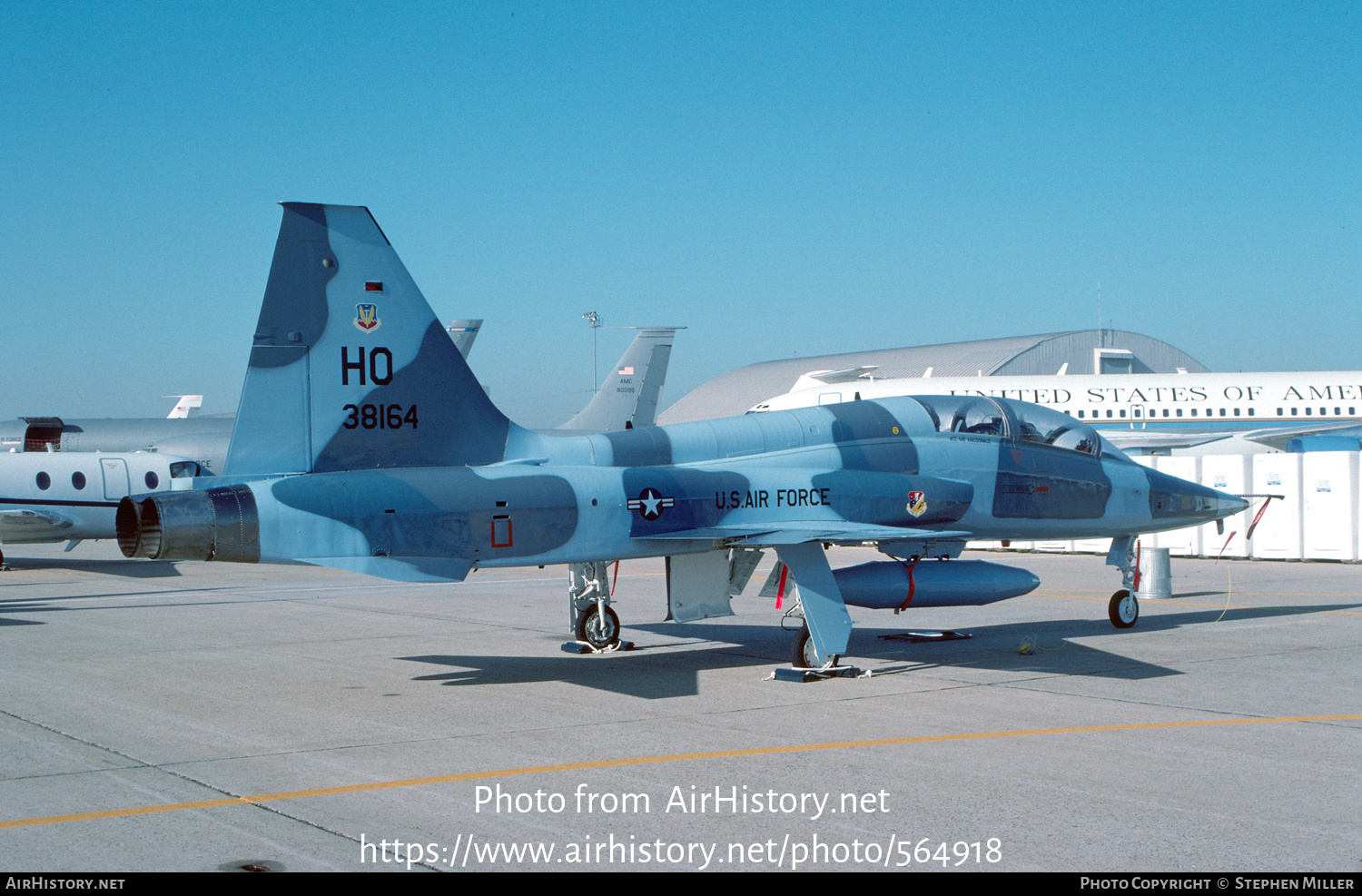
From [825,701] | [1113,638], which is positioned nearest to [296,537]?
[825,701]

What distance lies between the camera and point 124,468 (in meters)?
28.3

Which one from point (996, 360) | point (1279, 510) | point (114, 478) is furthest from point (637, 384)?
point (996, 360)

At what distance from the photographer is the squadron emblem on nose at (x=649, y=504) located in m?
11.7

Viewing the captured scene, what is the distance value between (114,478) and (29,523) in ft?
6.68

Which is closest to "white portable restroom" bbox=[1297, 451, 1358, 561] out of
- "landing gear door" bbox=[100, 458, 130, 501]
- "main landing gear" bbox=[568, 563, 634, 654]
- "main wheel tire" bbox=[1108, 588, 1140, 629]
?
"main wheel tire" bbox=[1108, 588, 1140, 629]

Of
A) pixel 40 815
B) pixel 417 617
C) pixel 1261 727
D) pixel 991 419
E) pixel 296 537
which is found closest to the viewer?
pixel 40 815

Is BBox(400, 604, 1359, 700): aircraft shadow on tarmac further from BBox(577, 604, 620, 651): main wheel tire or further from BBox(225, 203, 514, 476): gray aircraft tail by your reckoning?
BBox(225, 203, 514, 476): gray aircraft tail

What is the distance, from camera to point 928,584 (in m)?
12.5

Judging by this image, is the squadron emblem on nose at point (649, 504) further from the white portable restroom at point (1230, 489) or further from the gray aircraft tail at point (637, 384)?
the gray aircraft tail at point (637, 384)

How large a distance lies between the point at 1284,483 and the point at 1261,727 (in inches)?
735

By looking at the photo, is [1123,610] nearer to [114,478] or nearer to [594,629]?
[594,629]

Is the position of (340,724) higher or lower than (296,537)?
lower

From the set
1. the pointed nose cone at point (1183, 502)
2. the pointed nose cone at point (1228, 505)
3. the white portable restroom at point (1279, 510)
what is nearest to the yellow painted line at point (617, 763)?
the pointed nose cone at point (1183, 502)
